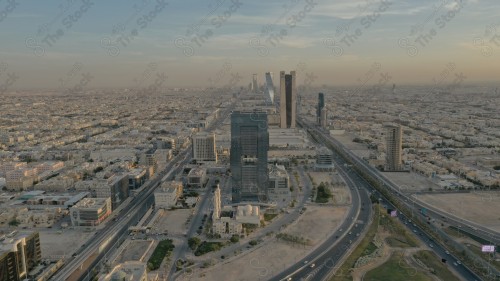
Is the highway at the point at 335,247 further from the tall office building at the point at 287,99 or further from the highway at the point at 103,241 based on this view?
the tall office building at the point at 287,99

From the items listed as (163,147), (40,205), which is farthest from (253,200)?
(163,147)

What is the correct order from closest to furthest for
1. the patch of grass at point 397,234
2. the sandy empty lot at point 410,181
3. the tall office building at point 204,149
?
the patch of grass at point 397,234 → the sandy empty lot at point 410,181 → the tall office building at point 204,149

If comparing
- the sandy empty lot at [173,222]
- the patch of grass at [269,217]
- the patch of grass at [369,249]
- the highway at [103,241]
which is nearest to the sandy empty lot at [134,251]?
the highway at [103,241]

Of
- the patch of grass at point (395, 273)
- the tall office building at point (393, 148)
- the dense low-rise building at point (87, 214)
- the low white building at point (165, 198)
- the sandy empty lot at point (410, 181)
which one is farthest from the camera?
the tall office building at point (393, 148)

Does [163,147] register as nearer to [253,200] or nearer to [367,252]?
[253,200]

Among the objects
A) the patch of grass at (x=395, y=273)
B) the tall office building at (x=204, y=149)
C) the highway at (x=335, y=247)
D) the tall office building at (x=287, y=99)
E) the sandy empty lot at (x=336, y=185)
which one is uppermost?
the tall office building at (x=287, y=99)

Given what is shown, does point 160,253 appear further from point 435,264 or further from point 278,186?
point 435,264
